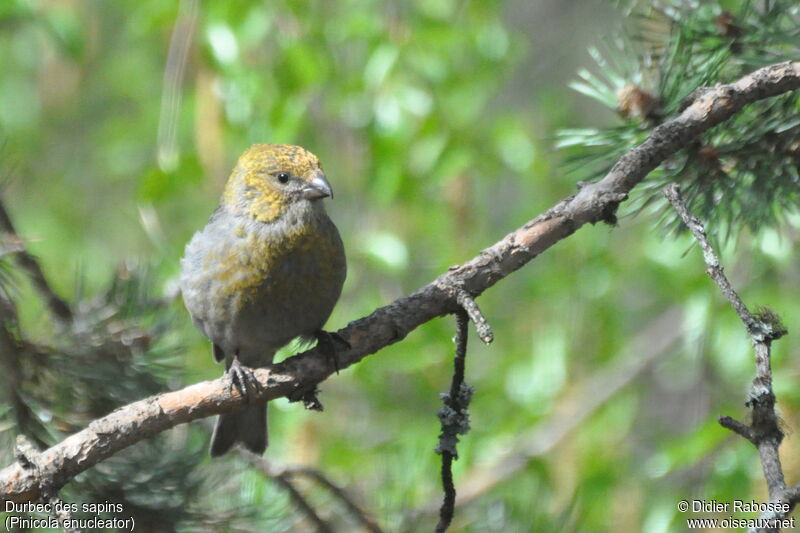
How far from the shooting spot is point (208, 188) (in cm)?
513

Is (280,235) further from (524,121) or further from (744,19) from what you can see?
(524,121)

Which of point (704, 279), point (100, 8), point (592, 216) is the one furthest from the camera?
point (100, 8)

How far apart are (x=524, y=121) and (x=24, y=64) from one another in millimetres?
3562

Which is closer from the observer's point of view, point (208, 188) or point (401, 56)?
point (401, 56)

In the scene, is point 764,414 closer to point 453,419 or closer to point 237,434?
point 453,419

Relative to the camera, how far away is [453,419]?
2.09 metres

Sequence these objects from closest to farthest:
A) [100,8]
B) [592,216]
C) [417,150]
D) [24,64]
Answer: [592,216]
[417,150]
[24,64]
[100,8]

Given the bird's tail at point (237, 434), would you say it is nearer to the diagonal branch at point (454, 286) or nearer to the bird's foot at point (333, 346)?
the bird's foot at point (333, 346)

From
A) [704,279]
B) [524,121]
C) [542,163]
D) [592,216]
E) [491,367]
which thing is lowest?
[592,216]

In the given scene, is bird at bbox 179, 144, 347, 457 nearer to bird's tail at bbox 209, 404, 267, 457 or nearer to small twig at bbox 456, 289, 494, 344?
bird's tail at bbox 209, 404, 267, 457

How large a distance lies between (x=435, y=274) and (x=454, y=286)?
9.11 ft

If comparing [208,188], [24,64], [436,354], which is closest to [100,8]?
[24,64]

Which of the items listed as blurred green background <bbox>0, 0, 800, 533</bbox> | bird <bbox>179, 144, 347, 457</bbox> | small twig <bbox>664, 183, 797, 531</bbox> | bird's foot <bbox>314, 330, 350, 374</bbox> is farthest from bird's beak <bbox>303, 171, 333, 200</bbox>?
small twig <bbox>664, 183, 797, 531</bbox>

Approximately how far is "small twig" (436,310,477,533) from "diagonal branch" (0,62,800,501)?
94mm
